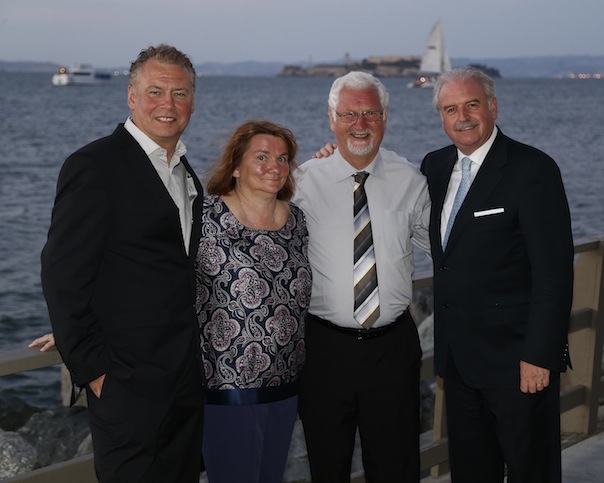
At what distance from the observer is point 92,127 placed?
58062mm

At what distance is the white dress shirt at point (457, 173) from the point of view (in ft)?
12.3

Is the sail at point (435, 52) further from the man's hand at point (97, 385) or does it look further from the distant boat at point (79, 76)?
the man's hand at point (97, 385)

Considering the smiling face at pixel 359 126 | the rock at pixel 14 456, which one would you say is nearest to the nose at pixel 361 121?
the smiling face at pixel 359 126

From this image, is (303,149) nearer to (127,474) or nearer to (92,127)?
(92,127)

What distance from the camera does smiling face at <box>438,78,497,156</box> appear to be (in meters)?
3.68

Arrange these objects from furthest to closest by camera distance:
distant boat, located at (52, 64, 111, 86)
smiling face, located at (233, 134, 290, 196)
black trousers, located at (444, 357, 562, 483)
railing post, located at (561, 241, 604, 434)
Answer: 1. distant boat, located at (52, 64, 111, 86)
2. railing post, located at (561, 241, 604, 434)
3. black trousers, located at (444, 357, 562, 483)
4. smiling face, located at (233, 134, 290, 196)

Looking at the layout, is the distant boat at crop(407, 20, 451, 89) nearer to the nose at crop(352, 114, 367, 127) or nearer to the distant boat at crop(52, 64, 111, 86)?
the distant boat at crop(52, 64, 111, 86)

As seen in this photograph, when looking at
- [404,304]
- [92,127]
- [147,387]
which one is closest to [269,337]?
[147,387]

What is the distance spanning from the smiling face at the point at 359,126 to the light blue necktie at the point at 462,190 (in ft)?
1.26

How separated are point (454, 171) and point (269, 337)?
1.16m

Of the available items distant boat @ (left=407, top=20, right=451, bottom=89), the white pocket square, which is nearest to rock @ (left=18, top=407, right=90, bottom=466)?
the white pocket square

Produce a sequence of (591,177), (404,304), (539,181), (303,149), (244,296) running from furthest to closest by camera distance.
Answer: (303,149) < (591,177) < (404,304) < (539,181) < (244,296)

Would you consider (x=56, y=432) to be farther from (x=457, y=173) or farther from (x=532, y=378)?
(x=532, y=378)

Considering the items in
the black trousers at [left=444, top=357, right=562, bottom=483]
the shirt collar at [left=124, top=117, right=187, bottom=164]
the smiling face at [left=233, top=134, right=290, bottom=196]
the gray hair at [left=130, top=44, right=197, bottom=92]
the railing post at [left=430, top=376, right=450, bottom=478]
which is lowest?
the railing post at [left=430, top=376, right=450, bottom=478]
